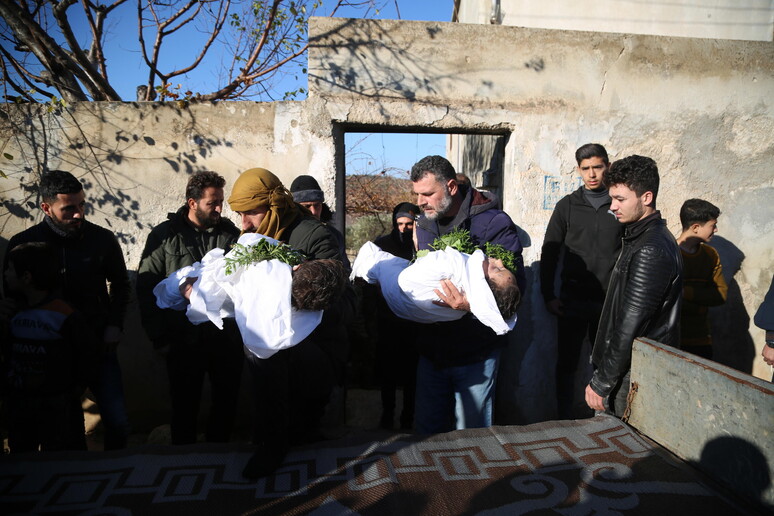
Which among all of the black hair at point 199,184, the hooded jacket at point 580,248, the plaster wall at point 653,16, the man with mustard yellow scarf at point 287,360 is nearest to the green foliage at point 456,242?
the man with mustard yellow scarf at point 287,360

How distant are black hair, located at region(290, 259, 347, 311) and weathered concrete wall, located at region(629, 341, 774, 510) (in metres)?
1.48

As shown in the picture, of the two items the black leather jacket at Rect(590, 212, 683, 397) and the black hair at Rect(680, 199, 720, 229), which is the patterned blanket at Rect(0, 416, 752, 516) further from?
the black hair at Rect(680, 199, 720, 229)

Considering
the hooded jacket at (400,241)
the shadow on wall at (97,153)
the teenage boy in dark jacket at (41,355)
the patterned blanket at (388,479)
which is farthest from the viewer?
the hooded jacket at (400,241)

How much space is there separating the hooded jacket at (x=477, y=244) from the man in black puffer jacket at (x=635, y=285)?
0.52 m

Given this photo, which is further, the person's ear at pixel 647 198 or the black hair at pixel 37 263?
the black hair at pixel 37 263

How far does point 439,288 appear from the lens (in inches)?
90.0

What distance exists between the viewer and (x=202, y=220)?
294 cm

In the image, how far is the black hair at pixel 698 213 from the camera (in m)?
3.33

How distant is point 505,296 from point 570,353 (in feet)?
5.14

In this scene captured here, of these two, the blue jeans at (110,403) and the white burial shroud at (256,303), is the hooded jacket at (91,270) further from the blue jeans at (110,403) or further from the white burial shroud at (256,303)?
the white burial shroud at (256,303)

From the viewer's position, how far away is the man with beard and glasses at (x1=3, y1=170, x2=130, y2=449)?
2.69m

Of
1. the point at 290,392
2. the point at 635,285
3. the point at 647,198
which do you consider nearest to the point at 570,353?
the point at 635,285

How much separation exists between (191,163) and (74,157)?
0.88 metres

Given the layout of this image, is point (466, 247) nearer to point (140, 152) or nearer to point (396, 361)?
point (396, 361)
